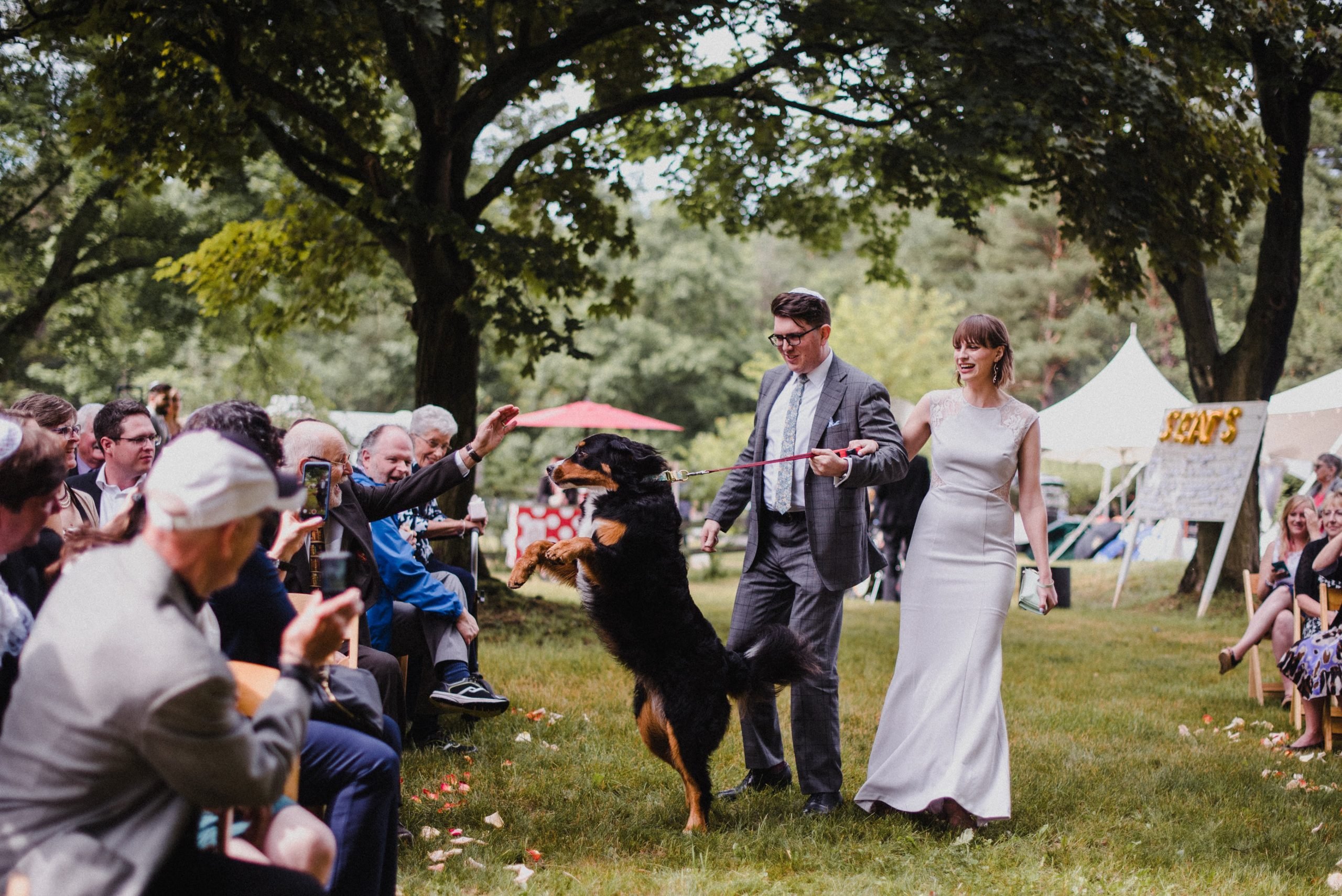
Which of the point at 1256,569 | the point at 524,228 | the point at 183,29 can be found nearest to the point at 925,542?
the point at 183,29

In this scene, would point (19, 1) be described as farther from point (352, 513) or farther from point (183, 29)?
point (352, 513)

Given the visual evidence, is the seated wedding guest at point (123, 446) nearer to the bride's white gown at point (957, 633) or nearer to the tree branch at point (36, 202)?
the bride's white gown at point (957, 633)

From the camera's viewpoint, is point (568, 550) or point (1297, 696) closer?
point (568, 550)

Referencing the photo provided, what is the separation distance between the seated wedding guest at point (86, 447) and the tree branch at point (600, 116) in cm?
485

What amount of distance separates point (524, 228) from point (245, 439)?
10391 millimetres

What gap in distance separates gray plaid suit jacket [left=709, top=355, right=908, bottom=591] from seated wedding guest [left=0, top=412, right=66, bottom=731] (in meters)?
2.89

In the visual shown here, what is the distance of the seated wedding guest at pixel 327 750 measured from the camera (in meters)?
2.86

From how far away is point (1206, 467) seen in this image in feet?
43.8

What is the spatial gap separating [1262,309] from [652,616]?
11775 millimetres

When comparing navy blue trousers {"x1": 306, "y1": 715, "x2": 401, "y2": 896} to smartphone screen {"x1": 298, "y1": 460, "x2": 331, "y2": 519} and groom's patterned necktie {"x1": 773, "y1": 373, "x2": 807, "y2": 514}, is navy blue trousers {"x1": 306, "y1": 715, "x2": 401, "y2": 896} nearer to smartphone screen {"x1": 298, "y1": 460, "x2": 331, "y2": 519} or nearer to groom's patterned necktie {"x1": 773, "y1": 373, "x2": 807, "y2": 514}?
smartphone screen {"x1": 298, "y1": 460, "x2": 331, "y2": 519}

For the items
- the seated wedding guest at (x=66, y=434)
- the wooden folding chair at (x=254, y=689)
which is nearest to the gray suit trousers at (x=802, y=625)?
the wooden folding chair at (x=254, y=689)

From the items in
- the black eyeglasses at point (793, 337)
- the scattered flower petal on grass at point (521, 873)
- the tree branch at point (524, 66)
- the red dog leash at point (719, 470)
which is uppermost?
the tree branch at point (524, 66)

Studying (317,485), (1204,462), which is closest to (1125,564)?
(1204,462)

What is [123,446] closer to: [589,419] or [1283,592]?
[1283,592]
